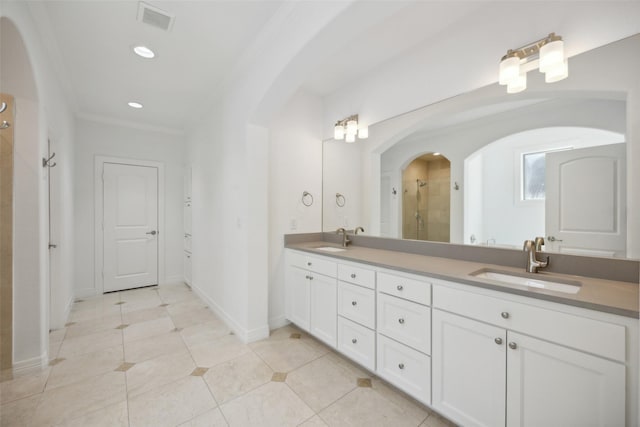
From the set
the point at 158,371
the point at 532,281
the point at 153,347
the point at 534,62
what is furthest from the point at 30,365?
the point at 534,62

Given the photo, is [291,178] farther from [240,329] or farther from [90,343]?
[90,343]

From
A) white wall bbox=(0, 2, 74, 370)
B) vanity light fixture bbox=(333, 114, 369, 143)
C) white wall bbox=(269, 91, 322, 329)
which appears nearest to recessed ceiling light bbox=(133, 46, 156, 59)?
white wall bbox=(0, 2, 74, 370)

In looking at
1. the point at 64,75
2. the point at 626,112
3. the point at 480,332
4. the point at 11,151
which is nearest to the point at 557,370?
the point at 480,332

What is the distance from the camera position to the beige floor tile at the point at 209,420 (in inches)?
61.8

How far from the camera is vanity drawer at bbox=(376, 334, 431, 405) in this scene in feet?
5.13

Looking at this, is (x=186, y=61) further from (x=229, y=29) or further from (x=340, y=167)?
(x=340, y=167)

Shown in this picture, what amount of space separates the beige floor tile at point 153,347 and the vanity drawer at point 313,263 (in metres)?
1.29

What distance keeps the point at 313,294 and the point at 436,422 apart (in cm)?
126

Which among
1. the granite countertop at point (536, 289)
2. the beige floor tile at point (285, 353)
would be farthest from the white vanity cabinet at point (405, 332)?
the beige floor tile at point (285, 353)

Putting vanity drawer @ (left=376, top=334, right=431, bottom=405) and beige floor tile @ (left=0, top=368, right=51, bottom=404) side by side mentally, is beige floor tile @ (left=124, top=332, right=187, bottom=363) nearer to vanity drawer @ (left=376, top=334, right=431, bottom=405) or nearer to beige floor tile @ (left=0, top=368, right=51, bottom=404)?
beige floor tile @ (left=0, top=368, right=51, bottom=404)

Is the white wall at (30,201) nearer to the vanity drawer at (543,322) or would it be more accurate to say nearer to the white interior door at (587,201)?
the vanity drawer at (543,322)

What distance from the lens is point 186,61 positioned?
96.8 inches

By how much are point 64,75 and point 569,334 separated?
439 cm

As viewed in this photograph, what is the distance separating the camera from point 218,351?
7.91 ft
